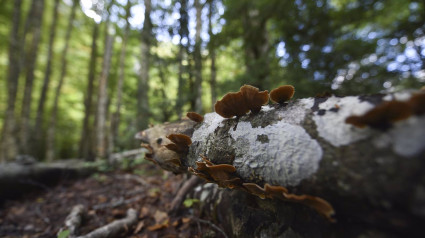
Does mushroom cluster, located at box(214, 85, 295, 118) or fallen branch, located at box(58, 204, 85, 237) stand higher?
mushroom cluster, located at box(214, 85, 295, 118)

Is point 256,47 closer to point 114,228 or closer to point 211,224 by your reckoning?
point 211,224

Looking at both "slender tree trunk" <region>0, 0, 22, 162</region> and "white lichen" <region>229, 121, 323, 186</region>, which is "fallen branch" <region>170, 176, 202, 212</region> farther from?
"slender tree trunk" <region>0, 0, 22, 162</region>

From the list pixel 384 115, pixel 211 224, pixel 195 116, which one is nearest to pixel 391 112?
pixel 384 115

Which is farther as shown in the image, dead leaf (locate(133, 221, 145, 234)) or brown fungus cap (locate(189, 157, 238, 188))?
dead leaf (locate(133, 221, 145, 234))

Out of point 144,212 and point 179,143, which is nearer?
point 179,143

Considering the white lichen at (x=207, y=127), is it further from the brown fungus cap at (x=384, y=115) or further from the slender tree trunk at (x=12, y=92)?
the slender tree trunk at (x=12, y=92)

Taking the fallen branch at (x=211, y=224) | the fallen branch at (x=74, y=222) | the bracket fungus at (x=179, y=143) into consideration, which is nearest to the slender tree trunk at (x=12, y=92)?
the fallen branch at (x=74, y=222)

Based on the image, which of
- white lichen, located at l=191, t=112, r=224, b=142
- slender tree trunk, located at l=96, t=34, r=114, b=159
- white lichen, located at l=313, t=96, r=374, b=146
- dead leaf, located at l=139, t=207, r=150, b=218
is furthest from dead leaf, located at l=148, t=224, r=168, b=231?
slender tree trunk, located at l=96, t=34, r=114, b=159

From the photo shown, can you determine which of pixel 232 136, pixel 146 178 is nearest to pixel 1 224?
pixel 146 178
